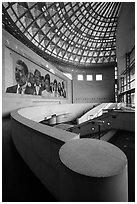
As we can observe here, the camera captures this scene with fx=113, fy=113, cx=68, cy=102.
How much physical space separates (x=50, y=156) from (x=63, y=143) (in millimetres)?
429

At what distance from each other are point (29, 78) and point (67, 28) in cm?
2017

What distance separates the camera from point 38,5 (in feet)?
58.9

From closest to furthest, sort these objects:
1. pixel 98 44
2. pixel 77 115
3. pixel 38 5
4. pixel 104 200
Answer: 1. pixel 104 200
2. pixel 38 5
3. pixel 77 115
4. pixel 98 44

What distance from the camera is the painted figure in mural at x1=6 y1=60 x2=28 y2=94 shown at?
437 inches

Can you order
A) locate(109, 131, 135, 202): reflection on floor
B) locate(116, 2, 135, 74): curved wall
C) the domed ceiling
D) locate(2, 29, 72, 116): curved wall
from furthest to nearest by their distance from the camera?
the domed ceiling
locate(116, 2, 135, 74): curved wall
locate(2, 29, 72, 116): curved wall
locate(109, 131, 135, 202): reflection on floor

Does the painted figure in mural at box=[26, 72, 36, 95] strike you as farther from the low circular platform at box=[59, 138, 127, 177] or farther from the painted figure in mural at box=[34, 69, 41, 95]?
→ the low circular platform at box=[59, 138, 127, 177]

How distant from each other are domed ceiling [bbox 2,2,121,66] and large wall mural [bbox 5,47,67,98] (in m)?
8.03

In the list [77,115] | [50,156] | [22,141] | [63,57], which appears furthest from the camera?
[63,57]

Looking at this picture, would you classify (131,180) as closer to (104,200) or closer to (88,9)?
(104,200)

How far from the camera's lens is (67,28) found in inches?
1051

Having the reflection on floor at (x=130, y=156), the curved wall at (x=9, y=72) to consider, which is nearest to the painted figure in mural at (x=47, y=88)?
the curved wall at (x=9, y=72)

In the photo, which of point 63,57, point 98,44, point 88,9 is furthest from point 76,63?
point 88,9

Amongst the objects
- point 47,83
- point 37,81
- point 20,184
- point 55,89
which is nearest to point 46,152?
point 20,184

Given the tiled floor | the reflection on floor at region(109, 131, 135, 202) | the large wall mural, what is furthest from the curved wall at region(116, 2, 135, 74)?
the tiled floor
